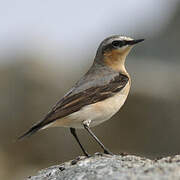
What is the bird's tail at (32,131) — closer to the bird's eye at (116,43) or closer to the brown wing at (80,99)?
the brown wing at (80,99)

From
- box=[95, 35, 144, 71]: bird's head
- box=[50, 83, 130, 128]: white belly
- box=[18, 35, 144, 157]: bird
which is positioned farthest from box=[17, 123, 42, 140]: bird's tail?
box=[95, 35, 144, 71]: bird's head

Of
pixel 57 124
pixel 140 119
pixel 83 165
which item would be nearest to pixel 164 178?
pixel 83 165

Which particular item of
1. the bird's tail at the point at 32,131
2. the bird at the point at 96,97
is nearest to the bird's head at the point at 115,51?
the bird at the point at 96,97

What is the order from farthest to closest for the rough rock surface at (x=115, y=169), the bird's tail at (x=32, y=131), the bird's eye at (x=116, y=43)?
1. the bird's eye at (x=116, y=43)
2. the bird's tail at (x=32, y=131)
3. the rough rock surface at (x=115, y=169)

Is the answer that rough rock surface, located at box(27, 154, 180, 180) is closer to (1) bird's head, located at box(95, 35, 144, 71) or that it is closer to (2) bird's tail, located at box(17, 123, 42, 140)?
(2) bird's tail, located at box(17, 123, 42, 140)

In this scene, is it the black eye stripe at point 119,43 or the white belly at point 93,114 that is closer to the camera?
the white belly at point 93,114

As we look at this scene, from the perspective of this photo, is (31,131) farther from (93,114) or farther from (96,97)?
(96,97)

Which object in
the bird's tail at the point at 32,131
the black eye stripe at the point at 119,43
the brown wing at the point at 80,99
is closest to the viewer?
the bird's tail at the point at 32,131

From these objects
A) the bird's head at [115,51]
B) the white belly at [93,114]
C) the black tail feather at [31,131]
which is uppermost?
the bird's head at [115,51]
